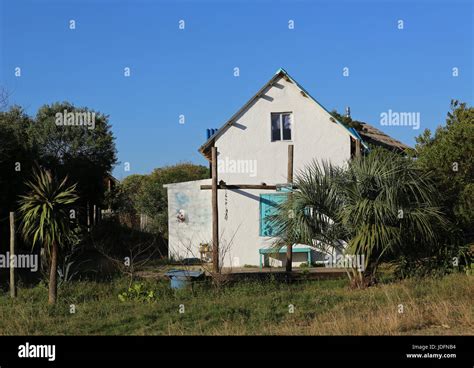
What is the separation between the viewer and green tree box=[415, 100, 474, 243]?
45.4 feet

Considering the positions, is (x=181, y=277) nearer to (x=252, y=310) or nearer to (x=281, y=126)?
(x=252, y=310)

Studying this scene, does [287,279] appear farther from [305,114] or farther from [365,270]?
[305,114]

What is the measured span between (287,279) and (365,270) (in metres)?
1.99

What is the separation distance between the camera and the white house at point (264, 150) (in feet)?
63.2

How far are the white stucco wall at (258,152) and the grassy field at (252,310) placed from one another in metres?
6.01

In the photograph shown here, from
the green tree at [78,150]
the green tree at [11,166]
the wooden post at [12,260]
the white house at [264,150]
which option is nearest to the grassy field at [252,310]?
the wooden post at [12,260]

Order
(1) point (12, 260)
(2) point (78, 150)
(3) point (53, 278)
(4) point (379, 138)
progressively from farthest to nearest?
(2) point (78, 150)
(4) point (379, 138)
(1) point (12, 260)
(3) point (53, 278)

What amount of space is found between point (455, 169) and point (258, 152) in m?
7.25

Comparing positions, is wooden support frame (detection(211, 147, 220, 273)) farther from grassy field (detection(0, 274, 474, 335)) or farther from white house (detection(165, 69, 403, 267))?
white house (detection(165, 69, 403, 267))

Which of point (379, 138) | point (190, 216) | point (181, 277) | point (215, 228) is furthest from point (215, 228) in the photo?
point (379, 138)

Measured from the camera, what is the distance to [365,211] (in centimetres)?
1258
